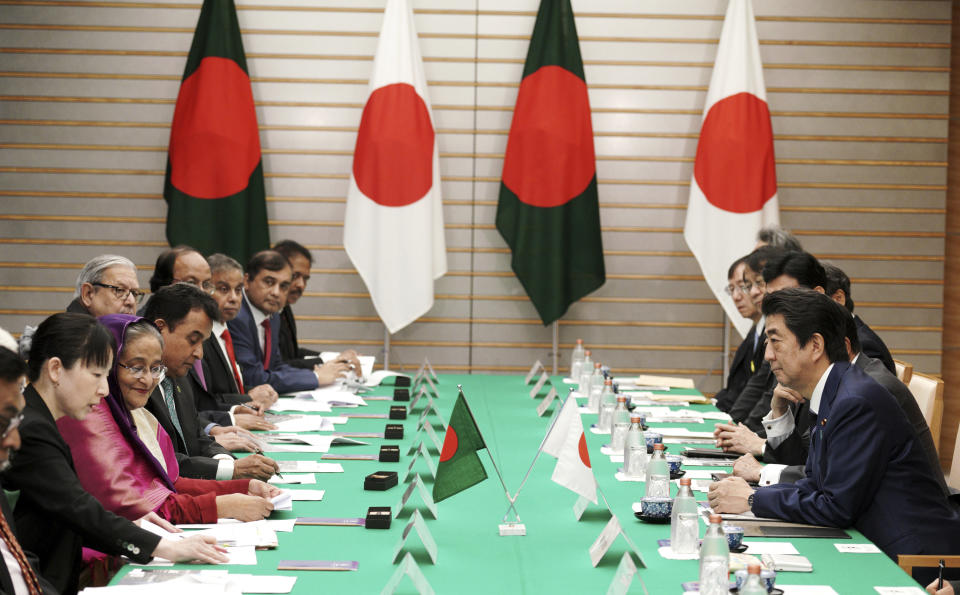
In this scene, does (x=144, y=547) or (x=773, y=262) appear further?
(x=773, y=262)

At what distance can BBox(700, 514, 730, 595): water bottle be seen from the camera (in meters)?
2.14

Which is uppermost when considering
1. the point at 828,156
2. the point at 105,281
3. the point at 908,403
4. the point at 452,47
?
the point at 452,47

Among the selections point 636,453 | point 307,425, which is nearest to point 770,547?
point 636,453

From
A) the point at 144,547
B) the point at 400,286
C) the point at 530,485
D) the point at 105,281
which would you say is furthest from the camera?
the point at 400,286

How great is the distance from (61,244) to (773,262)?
4941 mm

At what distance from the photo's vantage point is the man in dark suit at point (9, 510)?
1854 millimetres

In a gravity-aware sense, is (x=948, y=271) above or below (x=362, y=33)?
below

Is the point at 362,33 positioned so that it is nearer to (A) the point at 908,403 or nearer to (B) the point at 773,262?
(B) the point at 773,262

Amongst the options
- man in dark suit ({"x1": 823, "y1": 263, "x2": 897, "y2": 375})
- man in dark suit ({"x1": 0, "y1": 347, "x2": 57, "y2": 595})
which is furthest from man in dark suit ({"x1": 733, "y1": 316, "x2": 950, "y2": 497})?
man in dark suit ({"x1": 0, "y1": 347, "x2": 57, "y2": 595})

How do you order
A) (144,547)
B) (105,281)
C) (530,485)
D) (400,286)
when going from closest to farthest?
→ (144,547) < (530,485) < (105,281) < (400,286)

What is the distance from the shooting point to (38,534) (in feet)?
8.20

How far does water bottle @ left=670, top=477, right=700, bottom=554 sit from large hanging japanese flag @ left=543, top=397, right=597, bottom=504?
32 cm

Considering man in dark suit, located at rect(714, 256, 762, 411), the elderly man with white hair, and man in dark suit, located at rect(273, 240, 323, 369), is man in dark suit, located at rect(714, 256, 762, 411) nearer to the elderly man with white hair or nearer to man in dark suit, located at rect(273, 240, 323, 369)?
man in dark suit, located at rect(273, 240, 323, 369)

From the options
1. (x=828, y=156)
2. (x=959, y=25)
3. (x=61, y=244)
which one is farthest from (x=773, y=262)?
(x=61, y=244)
